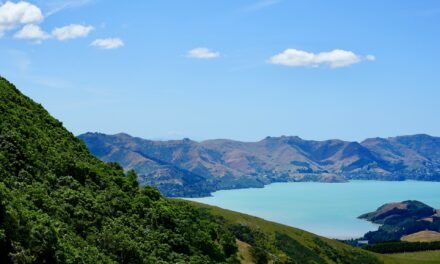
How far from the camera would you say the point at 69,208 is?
6091 cm

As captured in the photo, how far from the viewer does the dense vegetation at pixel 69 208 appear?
140 ft

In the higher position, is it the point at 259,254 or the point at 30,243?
the point at 30,243

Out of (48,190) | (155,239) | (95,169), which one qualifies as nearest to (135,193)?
(95,169)

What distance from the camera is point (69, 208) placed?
60.9 meters

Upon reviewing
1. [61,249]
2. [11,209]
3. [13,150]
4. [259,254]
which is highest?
[13,150]

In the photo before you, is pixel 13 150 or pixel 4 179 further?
pixel 13 150

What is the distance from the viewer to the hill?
140ft

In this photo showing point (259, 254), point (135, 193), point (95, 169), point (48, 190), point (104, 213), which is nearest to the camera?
point (48, 190)

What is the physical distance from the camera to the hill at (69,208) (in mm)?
42656

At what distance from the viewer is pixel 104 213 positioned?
225 ft

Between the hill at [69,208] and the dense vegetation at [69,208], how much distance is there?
0.08 meters

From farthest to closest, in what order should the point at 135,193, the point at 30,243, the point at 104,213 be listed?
1. the point at 135,193
2. the point at 104,213
3. the point at 30,243

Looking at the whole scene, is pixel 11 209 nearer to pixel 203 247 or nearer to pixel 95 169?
pixel 95 169

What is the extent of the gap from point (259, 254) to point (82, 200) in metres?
67.5
